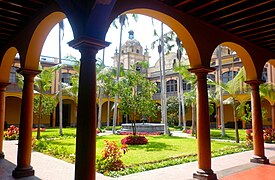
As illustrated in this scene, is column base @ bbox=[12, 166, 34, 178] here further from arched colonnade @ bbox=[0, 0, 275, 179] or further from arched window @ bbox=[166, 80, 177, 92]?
arched window @ bbox=[166, 80, 177, 92]

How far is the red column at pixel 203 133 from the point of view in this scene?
6.57 metres

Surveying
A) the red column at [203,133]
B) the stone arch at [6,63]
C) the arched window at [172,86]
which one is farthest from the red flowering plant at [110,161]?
the arched window at [172,86]

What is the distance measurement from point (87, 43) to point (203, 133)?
413 centimetres

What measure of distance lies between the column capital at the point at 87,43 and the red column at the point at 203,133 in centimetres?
350

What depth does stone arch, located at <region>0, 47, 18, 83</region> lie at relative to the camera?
8.34 metres

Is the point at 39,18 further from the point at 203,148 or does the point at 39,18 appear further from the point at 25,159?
the point at 203,148

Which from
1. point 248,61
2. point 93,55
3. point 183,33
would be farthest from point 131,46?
Answer: point 93,55

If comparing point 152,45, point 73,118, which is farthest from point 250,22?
point 73,118

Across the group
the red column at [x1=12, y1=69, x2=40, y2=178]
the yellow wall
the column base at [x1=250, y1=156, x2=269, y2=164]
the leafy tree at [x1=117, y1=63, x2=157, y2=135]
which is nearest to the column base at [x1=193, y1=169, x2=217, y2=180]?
the column base at [x1=250, y1=156, x2=269, y2=164]

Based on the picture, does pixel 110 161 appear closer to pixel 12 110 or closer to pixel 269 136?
pixel 269 136

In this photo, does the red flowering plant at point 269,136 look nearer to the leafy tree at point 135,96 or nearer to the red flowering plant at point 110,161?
the leafy tree at point 135,96

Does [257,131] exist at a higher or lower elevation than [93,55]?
lower

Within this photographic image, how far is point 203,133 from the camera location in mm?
6695

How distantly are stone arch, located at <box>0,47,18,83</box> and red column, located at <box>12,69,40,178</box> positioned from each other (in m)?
1.67
